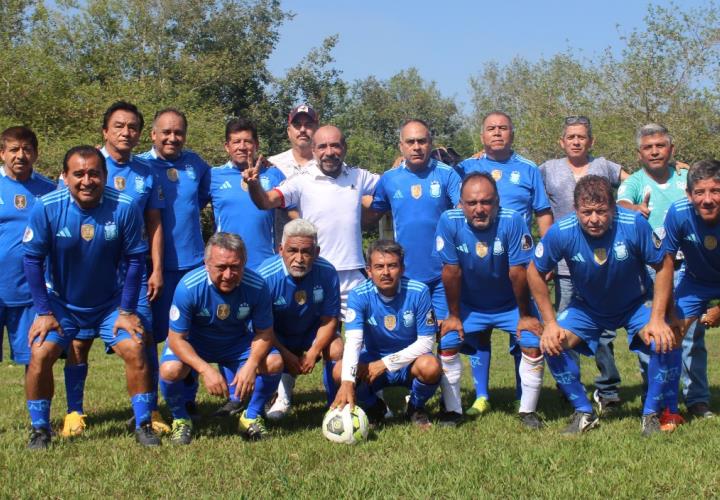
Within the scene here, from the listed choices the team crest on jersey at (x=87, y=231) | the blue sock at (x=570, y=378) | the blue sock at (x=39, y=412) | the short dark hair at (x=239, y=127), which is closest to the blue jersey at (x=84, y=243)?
the team crest on jersey at (x=87, y=231)

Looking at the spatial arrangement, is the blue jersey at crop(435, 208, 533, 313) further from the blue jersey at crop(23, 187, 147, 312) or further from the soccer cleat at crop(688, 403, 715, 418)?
the blue jersey at crop(23, 187, 147, 312)

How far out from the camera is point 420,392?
696 cm

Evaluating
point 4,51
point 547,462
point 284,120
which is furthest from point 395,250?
point 284,120

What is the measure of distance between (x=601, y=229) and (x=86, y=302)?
3895mm

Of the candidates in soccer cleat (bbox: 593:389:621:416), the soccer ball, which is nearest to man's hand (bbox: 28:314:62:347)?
the soccer ball

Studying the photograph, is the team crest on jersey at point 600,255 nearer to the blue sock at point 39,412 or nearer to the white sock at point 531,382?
the white sock at point 531,382

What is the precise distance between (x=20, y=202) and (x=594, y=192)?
4512 mm

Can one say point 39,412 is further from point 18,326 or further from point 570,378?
point 570,378

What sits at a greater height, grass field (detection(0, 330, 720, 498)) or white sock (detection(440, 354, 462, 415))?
white sock (detection(440, 354, 462, 415))

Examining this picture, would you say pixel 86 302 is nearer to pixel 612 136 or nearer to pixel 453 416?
pixel 453 416

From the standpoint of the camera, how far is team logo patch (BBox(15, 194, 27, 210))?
697 cm

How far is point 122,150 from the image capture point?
23.3 ft

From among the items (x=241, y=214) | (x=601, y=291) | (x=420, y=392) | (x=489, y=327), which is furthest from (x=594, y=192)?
(x=241, y=214)

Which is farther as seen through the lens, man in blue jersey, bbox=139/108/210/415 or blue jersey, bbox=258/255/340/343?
man in blue jersey, bbox=139/108/210/415
